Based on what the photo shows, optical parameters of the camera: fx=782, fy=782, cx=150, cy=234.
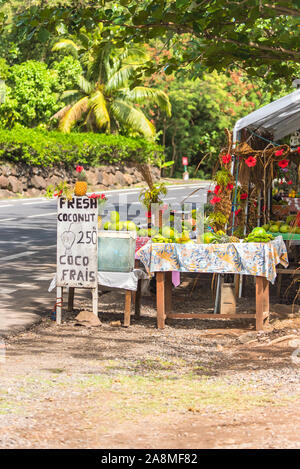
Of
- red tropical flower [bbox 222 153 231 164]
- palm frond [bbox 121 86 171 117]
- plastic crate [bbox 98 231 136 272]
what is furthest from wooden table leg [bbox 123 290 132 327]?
palm frond [bbox 121 86 171 117]

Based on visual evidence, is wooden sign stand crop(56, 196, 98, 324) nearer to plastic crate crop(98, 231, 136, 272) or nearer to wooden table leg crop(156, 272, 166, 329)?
plastic crate crop(98, 231, 136, 272)

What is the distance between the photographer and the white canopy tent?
10.4 m

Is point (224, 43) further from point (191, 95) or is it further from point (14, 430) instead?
point (191, 95)

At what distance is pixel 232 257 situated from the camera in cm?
852

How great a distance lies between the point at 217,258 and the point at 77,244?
1562 millimetres

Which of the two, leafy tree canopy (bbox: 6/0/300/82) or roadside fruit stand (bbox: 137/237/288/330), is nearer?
roadside fruit stand (bbox: 137/237/288/330)

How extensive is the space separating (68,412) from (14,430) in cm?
56

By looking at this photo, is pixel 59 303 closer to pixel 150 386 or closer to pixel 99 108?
pixel 150 386

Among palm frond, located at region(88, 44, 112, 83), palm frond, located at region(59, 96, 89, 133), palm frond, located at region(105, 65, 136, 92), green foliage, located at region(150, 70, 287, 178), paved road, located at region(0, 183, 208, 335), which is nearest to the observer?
paved road, located at region(0, 183, 208, 335)

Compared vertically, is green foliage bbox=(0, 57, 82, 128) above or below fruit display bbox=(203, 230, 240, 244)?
above

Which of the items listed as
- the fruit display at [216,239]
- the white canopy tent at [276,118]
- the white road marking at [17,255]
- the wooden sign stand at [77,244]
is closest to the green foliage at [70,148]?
the white road marking at [17,255]

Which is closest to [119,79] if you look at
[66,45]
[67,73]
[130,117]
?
[130,117]

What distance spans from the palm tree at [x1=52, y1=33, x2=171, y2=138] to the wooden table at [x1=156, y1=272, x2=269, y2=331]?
29.4 meters

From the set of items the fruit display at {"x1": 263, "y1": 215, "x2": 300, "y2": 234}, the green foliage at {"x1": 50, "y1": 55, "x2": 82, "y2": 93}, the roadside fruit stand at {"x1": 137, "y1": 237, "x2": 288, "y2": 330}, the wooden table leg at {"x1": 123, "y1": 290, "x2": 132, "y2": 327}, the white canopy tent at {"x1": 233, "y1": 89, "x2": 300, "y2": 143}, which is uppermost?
the green foliage at {"x1": 50, "y1": 55, "x2": 82, "y2": 93}
